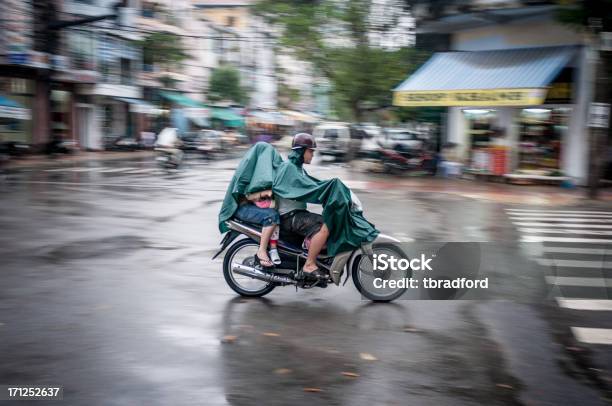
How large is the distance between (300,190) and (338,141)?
2643cm

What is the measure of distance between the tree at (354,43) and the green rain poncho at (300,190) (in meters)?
22.0

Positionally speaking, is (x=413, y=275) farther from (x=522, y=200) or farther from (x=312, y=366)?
(x=522, y=200)

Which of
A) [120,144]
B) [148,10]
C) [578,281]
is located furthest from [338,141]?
[578,281]

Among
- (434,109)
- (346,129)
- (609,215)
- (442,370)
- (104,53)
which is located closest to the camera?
(442,370)

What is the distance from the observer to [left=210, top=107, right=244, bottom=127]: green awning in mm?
57294

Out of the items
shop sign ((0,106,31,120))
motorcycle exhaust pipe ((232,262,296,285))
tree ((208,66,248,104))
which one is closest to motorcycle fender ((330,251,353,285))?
motorcycle exhaust pipe ((232,262,296,285))

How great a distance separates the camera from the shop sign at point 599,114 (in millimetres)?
16031

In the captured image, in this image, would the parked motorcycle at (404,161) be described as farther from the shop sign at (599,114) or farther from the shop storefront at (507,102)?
the shop sign at (599,114)

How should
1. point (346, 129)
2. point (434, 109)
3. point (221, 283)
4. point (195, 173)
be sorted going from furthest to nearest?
point (346, 129)
point (434, 109)
point (195, 173)
point (221, 283)

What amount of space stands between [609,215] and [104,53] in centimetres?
3326

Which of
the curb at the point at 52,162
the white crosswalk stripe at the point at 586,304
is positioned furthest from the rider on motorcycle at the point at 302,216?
the curb at the point at 52,162

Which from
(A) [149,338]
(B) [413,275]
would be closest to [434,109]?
(B) [413,275]

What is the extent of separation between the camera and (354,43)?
28.8m

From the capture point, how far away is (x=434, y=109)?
27.5 meters
